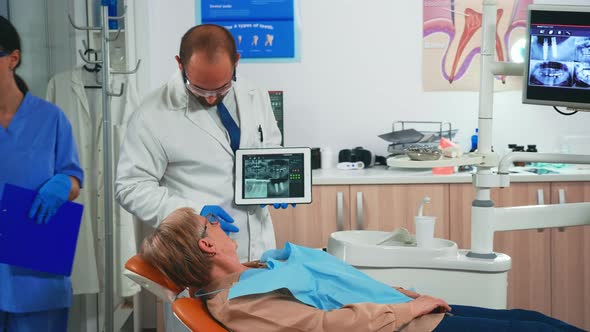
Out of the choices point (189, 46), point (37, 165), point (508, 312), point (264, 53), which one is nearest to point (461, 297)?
point (508, 312)

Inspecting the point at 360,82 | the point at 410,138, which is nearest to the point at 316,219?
the point at 410,138

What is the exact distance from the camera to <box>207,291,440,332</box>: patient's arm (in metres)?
1.69

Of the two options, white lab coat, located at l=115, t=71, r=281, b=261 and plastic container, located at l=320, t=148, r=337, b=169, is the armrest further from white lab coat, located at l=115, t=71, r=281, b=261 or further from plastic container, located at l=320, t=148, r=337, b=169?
plastic container, located at l=320, t=148, r=337, b=169

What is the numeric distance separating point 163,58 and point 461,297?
7.31 ft

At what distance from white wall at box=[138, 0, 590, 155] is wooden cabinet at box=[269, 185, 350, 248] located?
563mm

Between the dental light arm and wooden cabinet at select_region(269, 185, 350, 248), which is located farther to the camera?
wooden cabinet at select_region(269, 185, 350, 248)

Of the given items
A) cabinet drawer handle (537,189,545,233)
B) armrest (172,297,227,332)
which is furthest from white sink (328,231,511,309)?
cabinet drawer handle (537,189,545,233)

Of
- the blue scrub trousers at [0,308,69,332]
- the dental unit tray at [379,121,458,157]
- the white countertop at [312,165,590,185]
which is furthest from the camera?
the dental unit tray at [379,121,458,157]

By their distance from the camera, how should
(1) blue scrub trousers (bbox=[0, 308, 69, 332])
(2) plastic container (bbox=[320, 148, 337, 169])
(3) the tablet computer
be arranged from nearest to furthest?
1. (1) blue scrub trousers (bbox=[0, 308, 69, 332])
2. (3) the tablet computer
3. (2) plastic container (bbox=[320, 148, 337, 169])

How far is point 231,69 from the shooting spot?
2119 millimetres

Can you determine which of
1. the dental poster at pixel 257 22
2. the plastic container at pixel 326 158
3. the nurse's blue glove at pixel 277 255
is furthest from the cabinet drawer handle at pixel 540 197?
the nurse's blue glove at pixel 277 255

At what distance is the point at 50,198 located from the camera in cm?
186

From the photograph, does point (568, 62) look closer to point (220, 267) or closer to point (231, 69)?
point (231, 69)

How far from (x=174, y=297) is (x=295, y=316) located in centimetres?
35
